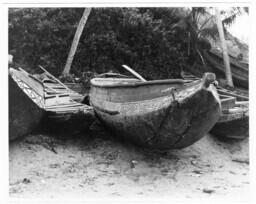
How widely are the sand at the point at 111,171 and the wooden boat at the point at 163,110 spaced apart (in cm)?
45

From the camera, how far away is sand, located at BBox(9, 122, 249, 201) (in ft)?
14.5

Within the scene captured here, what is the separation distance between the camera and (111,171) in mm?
5113

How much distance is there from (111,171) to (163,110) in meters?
1.45

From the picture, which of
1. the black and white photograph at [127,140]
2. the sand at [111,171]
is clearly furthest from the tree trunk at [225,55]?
the sand at [111,171]

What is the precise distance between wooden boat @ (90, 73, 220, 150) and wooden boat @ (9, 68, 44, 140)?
127 centimetres

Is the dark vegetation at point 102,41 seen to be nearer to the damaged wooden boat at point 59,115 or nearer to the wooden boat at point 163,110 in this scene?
the damaged wooden boat at point 59,115

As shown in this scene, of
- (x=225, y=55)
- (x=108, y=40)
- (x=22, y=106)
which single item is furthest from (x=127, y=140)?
(x=225, y=55)

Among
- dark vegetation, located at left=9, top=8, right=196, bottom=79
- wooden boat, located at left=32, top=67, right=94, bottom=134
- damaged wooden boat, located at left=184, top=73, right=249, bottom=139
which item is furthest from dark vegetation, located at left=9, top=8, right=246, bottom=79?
damaged wooden boat, located at left=184, top=73, right=249, bottom=139

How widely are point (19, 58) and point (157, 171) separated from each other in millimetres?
7448

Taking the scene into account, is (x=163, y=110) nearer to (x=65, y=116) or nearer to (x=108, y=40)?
(x=65, y=116)

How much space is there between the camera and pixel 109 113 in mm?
5516

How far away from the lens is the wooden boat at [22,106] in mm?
4465

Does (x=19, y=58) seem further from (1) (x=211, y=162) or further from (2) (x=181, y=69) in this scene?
(1) (x=211, y=162)
